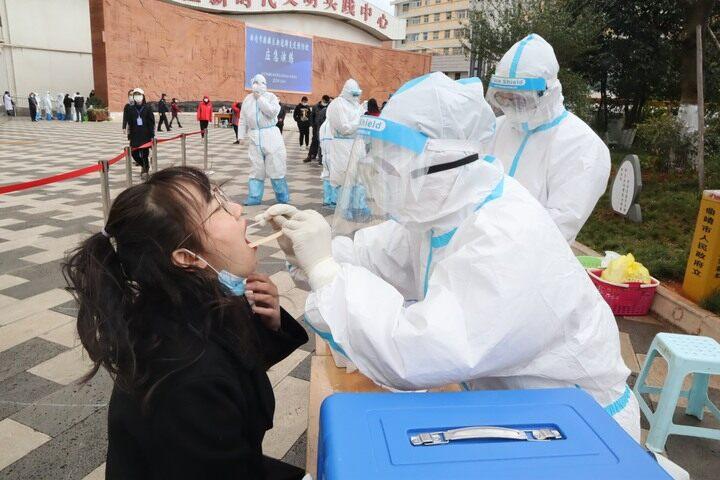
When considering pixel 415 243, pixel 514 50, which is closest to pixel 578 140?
pixel 514 50

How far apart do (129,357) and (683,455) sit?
7.92 feet

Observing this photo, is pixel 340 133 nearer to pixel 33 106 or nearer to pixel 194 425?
pixel 194 425

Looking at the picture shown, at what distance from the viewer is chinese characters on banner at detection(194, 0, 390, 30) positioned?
2857 centimetres

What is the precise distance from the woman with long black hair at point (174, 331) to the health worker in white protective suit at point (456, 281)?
0.77 feet

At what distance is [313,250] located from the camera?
1.40 m

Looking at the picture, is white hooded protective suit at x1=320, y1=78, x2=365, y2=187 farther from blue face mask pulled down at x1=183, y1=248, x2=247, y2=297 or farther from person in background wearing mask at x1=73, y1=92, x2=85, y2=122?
person in background wearing mask at x1=73, y1=92, x2=85, y2=122

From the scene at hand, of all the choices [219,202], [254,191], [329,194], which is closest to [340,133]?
[329,194]

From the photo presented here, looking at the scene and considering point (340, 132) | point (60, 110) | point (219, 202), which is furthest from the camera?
point (60, 110)

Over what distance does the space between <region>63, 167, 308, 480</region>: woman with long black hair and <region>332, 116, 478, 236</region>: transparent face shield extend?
427mm

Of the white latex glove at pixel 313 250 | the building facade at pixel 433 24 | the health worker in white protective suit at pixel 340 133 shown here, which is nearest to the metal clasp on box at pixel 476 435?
the white latex glove at pixel 313 250

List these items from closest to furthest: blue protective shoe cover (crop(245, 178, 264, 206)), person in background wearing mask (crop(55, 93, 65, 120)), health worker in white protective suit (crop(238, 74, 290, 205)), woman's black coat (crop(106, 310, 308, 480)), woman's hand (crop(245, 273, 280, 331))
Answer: woman's black coat (crop(106, 310, 308, 480))
woman's hand (crop(245, 273, 280, 331))
health worker in white protective suit (crop(238, 74, 290, 205))
blue protective shoe cover (crop(245, 178, 264, 206))
person in background wearing mask (crop(55, 93, 65, 120))


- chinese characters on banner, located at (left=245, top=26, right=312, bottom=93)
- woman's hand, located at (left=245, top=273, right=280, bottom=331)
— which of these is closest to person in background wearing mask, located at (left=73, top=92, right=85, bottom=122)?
chinese characters on banner, located at (left=245, top=26, right=312, bottom=93)

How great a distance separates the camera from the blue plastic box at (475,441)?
0.81 metres

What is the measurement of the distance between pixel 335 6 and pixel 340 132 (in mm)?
30414
